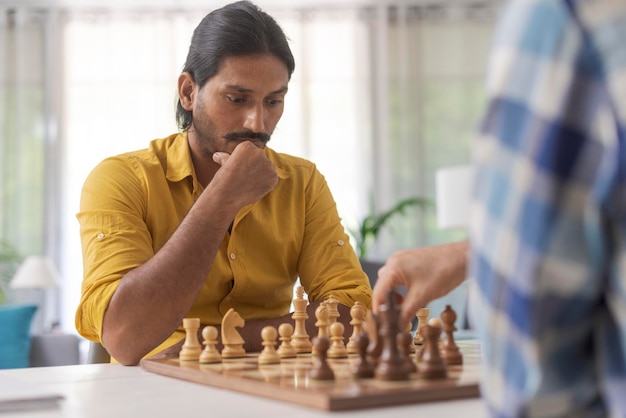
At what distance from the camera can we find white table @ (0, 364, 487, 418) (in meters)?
0.94

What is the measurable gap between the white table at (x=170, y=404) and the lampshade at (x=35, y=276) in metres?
5.01

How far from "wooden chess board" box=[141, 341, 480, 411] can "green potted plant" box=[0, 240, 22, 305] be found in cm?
581

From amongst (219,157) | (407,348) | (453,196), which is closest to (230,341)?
(407,348)

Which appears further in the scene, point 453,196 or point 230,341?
point 453,196

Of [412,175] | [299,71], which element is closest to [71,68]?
[299,71]

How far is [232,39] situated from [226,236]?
505mm

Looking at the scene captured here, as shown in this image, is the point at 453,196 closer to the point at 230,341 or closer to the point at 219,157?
the point at 219,157

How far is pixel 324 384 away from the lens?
3.44 feet

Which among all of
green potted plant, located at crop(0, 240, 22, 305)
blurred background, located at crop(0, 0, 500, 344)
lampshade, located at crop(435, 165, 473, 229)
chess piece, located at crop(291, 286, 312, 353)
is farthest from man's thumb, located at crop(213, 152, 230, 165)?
green potted plant, located at crop(0, 240, 22, 305)

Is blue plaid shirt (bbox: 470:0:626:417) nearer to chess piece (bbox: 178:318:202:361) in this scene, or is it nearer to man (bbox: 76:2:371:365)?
chess piece (bbox: 178:318:202:361)

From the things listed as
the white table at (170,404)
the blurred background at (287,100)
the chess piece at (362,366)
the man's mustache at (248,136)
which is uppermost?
the blurred background at (287,100)

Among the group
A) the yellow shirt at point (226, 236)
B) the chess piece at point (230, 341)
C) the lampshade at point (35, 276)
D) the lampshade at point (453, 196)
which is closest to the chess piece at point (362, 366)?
the chess piece at point (230, 341)

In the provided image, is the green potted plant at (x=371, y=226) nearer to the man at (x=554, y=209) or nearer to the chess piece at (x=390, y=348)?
the chess piece at (x=390, y=348)

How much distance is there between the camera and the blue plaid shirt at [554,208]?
56cm
